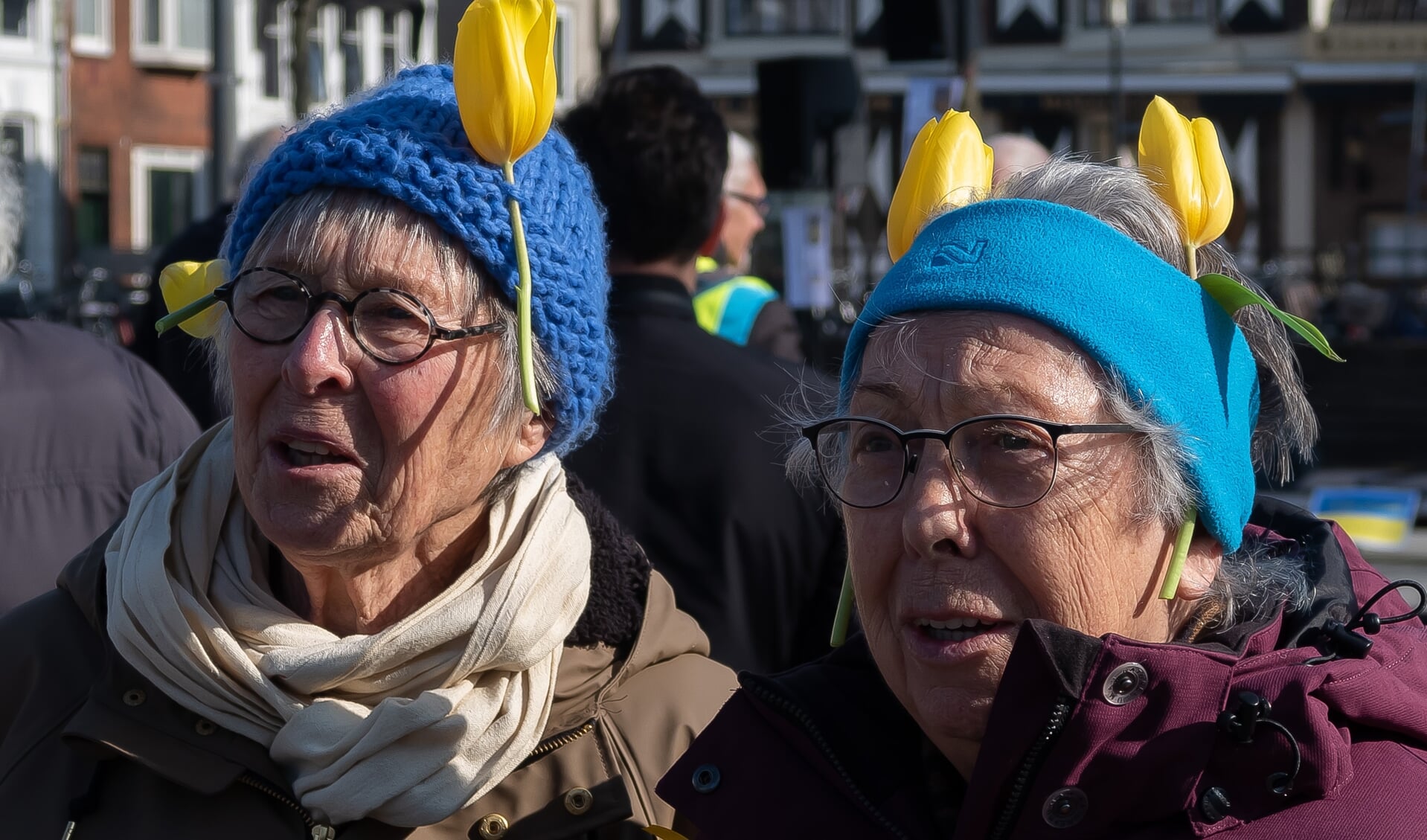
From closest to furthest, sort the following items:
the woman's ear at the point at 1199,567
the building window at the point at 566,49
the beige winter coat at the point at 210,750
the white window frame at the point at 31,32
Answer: the woman's ear at the point at 1199,567, the beige winter coat at the point at 210,750, the white window frame at the point at 31,32, the building window at the point at 566,49

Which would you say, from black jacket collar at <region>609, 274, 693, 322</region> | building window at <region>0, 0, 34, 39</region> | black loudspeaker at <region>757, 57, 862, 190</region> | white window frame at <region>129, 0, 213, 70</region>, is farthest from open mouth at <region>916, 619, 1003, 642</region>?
white window frame at <region>129, 0, 213, 70</region>

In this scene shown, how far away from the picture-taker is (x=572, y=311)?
231 centimetres

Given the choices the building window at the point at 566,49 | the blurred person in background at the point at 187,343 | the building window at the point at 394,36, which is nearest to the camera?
the blurred person in background at the point at 187,343

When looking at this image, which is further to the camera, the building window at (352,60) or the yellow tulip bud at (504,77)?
the building window at (352,60)

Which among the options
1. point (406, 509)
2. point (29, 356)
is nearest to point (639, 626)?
point (406, 509)

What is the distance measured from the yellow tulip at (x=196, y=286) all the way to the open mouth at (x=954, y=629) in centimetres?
118

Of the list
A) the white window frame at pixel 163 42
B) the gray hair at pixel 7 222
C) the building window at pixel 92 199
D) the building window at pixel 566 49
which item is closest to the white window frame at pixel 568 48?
the building window at pixel 566 49

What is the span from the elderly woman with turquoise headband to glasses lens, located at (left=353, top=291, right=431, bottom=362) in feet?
1.83

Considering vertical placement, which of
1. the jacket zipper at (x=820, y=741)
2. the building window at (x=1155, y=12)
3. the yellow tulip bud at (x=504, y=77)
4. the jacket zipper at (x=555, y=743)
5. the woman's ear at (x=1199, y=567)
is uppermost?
the building window at (x=1155, y=12)

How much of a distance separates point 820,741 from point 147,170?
87.7 feet

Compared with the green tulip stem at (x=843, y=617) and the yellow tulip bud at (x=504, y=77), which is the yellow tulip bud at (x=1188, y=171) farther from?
the yellow tulip bud at (x=504, y=77)

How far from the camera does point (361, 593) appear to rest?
2.27m

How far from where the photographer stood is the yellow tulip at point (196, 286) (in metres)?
2.40

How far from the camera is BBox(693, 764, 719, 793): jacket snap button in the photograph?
1.93 metres
